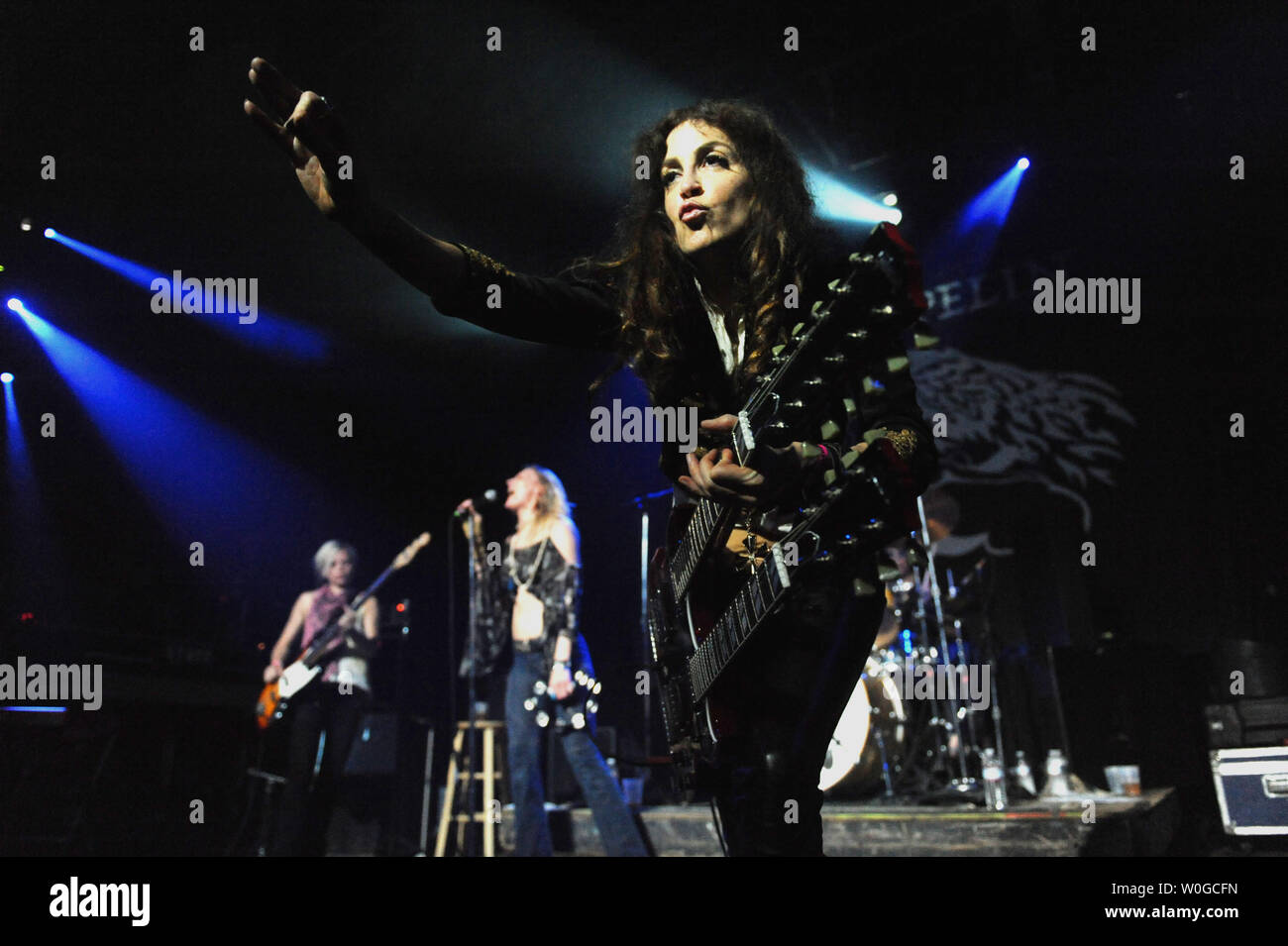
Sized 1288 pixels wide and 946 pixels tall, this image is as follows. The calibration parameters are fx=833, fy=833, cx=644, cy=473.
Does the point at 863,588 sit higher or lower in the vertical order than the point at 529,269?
lower

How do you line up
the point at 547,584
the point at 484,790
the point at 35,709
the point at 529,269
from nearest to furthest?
the point at 547,584, the point at 35,709, the point at 484,790, the point at 529,269

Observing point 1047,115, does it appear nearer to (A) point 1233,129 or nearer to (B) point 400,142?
(A) point 1233,129

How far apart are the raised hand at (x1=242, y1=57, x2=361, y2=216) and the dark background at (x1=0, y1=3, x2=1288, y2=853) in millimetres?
5343

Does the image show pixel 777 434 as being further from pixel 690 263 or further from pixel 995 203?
pixel 995 203

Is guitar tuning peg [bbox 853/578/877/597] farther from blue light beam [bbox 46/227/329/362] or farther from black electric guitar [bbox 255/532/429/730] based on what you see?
blue light beam [bbox 46/227/329/362]

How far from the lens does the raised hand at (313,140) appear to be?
1507 millimetres

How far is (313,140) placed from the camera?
152 centimetres

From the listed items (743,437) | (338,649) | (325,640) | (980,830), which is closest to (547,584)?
→ (338,649)

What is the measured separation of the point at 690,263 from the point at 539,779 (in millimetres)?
4294

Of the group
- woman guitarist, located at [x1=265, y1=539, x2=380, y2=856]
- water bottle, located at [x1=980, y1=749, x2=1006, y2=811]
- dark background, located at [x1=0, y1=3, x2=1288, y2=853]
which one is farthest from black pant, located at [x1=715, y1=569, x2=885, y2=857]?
woman guitarist, located at [x1=265, y1=539, x2=380, y2=856]

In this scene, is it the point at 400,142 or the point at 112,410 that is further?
the point at 112,410

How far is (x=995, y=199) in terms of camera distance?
8.67m
